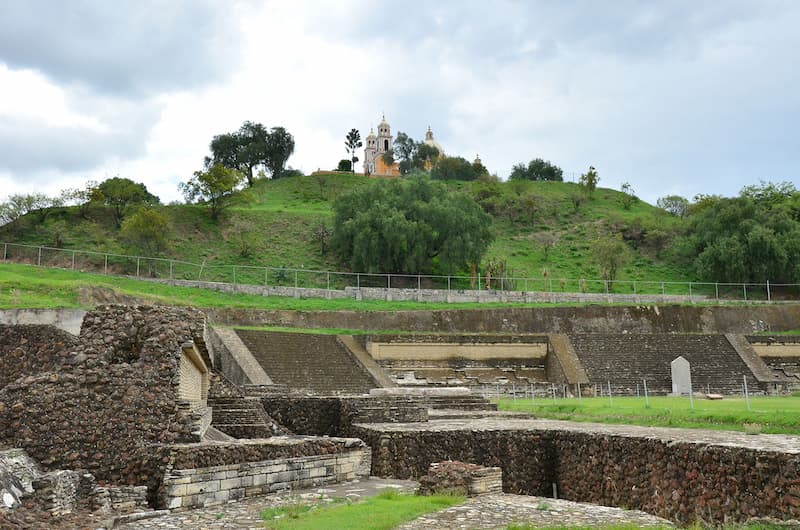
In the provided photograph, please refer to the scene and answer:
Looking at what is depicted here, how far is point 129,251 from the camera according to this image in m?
47.6

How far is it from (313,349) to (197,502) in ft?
65.1

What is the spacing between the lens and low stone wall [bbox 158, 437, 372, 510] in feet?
33.4

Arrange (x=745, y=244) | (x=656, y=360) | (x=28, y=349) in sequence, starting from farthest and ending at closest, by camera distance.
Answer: (x=745, y=244) < (x=656, y=360) < (x=28, y=349)

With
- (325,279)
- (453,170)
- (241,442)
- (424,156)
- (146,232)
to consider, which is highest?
(424,156)

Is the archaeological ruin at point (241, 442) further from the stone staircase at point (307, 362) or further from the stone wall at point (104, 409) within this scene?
the stone staircase at point (307, 362)

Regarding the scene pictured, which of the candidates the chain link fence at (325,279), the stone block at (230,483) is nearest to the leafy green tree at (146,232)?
the chain link fence at (325,279)

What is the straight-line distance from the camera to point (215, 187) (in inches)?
2160

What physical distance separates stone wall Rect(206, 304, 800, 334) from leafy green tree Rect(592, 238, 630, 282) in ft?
41.8

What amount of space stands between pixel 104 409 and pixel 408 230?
3583 cm

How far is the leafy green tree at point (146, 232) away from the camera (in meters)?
46.0

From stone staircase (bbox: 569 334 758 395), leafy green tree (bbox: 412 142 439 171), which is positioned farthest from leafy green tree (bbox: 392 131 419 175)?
stone staircase (bbox: 569 334 758 395)

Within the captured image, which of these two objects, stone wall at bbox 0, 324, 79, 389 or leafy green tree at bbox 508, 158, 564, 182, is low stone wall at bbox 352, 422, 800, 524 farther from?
Result: leafy green tree at bbox 508, 158, 564, 182

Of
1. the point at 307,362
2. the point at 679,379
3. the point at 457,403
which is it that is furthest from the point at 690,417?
the point at 307,362

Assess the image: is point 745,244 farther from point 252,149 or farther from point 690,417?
point 252,149
